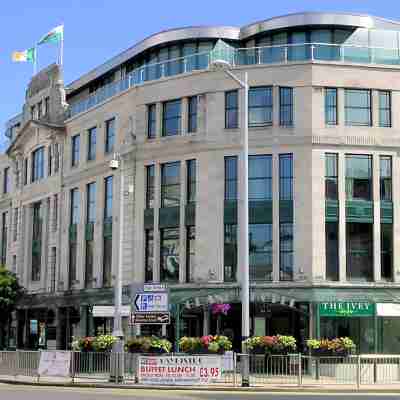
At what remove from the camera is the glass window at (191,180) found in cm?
4334

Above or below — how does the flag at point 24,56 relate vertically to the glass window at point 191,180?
above

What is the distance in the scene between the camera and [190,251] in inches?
1695

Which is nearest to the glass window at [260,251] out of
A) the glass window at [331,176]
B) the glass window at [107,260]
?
the glass window at [331,176]

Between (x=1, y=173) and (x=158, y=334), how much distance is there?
98.5 feet

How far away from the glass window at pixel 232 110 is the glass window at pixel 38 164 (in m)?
19.8

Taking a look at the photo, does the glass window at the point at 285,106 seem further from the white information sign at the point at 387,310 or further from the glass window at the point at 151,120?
the white information sign at the point at 387,310

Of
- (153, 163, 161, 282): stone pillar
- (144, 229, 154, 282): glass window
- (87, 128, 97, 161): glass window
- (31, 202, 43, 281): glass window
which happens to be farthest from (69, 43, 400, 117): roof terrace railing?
(31, 202, 43, 281): glass window

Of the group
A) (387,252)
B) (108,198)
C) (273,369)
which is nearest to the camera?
(273,369)

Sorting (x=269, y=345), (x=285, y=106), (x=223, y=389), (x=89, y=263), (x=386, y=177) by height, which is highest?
(x=285, y=106)

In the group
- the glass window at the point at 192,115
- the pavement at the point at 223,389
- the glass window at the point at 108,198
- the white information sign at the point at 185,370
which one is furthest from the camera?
the glass window at the point at 108,198

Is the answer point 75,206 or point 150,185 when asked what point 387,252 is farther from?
point 75,206

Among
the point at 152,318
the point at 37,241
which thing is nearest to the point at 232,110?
the point at 152,318

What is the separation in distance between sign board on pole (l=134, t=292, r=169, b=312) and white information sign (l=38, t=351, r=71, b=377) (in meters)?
3.10

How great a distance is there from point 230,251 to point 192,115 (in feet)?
24.2
